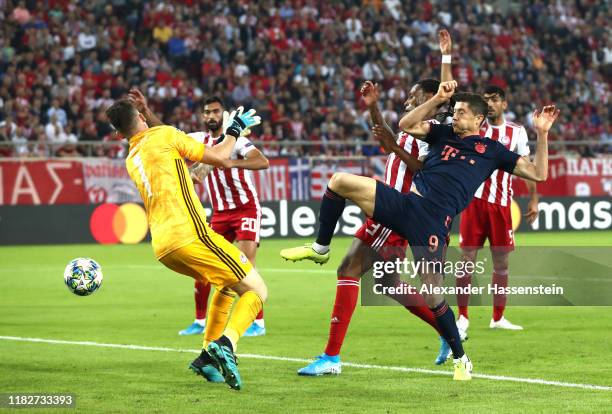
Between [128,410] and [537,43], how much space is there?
30.0m

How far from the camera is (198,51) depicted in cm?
2948

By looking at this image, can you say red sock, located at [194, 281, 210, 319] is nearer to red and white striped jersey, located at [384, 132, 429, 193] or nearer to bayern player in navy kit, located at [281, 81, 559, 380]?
red and white striped jersey, located at [384, 132, 429, 193]

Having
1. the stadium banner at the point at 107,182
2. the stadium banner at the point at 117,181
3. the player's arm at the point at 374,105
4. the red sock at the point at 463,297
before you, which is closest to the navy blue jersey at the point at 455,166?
the player's arm at the point at 374,105

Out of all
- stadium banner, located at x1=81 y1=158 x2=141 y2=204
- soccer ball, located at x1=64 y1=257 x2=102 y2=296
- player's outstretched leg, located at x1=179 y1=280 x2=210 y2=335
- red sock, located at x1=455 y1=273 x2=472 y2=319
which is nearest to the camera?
soccer ball, located at x1=64 y1=257 x2=102 y2=296

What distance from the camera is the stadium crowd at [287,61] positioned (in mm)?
26219

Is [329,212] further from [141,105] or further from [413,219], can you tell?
[141,105]

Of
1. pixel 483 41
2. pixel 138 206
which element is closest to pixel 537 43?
pixel 483 41

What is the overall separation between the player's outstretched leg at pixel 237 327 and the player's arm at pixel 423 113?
1629 mm

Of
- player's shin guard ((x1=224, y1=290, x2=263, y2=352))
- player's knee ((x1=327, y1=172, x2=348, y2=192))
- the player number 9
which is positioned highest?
player's knee ((x1=327, y1=172, x2=348, y2=192))

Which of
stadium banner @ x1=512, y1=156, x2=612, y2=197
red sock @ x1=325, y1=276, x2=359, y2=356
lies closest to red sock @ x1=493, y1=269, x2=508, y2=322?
red sock @ x1=325, y1=276, x2=359, y2=356

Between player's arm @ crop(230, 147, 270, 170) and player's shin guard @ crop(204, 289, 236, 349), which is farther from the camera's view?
player's shin guard @ crop(204, 289, 236, 349)

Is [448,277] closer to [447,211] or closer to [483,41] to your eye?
[447,211]

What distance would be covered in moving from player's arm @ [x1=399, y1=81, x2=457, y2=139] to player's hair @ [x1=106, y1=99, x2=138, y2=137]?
1984 mm

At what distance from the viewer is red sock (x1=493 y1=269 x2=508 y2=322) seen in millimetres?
11836
